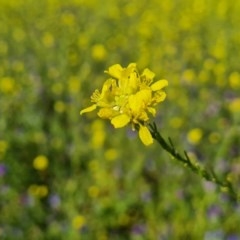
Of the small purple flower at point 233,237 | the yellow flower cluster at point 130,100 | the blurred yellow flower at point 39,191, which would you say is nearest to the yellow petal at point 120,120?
the yellow flower cluster at point 130,100

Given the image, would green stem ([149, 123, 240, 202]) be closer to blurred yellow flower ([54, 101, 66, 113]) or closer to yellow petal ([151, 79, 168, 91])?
yellow petal ([151, 79, 168, 91])

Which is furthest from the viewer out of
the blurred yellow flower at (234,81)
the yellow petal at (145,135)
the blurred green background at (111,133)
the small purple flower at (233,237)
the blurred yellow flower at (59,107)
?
the blurred yellow flower at (234,81)

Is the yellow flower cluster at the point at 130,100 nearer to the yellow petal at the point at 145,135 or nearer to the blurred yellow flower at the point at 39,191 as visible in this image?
the yellow petal at the point at 145,135

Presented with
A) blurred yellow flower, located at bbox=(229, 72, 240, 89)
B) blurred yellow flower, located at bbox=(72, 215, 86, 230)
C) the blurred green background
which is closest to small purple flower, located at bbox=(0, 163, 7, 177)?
the blurred green background

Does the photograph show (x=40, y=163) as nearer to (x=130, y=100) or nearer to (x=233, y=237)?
(x=233, y=237)

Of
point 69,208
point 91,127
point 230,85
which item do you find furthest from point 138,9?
point 69,208

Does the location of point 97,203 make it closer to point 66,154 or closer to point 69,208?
point 69,208
